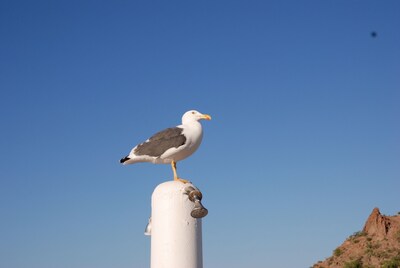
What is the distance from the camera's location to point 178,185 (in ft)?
22.8

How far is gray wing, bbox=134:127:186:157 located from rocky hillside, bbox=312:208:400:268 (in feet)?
225

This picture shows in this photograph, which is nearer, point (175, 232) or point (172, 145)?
point (175, 232)

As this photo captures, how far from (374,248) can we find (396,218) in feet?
40.6

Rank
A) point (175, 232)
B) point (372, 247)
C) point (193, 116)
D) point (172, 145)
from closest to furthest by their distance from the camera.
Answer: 1. point (175, 232)
2. point (172, 145)
3. point (193, 116)
4. point (372, 247)

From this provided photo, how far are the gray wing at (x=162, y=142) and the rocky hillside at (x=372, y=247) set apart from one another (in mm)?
68615

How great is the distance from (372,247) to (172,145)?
260 ft

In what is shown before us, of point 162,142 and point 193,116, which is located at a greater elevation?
point 193,116

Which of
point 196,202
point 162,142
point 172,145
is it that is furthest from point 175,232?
point 162,142

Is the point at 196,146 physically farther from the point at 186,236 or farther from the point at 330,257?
the point at 330,257

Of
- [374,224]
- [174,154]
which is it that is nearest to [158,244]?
[174,154]

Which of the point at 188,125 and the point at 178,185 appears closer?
the point at 178,185

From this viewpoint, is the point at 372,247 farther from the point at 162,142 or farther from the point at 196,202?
the point at 196,202

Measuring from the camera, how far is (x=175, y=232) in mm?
6688

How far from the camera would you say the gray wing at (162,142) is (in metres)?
7.82
